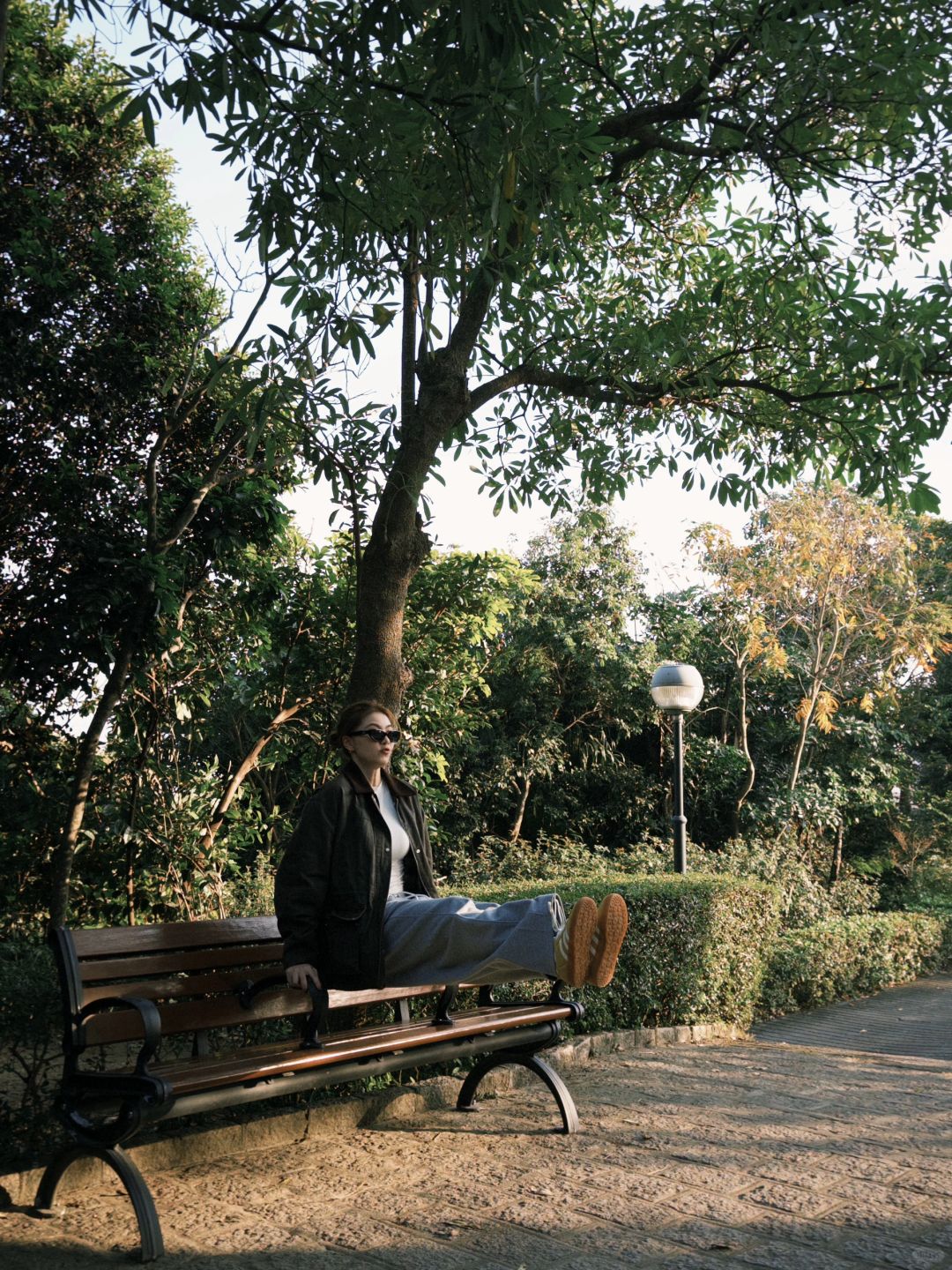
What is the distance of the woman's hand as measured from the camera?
13.8ft

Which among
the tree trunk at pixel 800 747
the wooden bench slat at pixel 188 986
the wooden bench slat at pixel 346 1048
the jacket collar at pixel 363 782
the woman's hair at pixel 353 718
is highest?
the tree trunk at pixel 800 747

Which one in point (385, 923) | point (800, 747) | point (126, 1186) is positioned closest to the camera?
point (126, 1186)

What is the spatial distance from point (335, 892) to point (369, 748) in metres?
0.68

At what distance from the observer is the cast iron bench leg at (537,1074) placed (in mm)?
4797

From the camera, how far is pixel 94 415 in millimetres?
6848

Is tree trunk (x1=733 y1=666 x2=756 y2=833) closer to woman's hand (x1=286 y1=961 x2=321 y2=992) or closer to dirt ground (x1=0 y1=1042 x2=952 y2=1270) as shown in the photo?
dirt ground (x1=0 y1=1042 x2=952 y2=1270)

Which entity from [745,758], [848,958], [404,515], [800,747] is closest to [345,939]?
[404,515]

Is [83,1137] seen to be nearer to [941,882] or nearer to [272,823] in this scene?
[272,823]

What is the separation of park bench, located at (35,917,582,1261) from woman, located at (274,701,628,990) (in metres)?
0.21

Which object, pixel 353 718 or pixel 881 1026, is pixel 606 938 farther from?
pixel 881 1026

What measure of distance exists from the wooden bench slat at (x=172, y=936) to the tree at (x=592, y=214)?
1.50 m

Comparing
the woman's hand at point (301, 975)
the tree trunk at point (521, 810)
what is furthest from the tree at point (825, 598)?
the woman's hand at point (301, 975)

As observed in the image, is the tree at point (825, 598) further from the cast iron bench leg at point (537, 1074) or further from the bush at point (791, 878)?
the cast iron bench leg at point (537, 1074)

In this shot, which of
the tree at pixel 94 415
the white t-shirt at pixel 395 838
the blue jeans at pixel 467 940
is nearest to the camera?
the blue jeans at pixel 467 940
